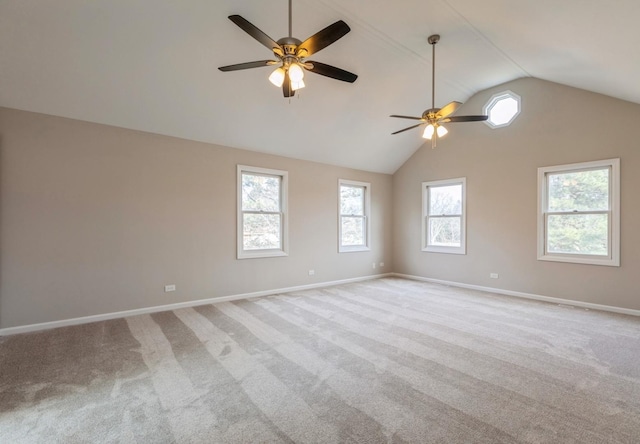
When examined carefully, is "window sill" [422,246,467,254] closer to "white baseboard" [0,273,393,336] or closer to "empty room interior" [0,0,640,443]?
"empty room interior" [0,0,640,443]

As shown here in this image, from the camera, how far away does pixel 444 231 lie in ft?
21.3

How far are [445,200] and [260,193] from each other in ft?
13.4

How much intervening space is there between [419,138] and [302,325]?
16.4 ft

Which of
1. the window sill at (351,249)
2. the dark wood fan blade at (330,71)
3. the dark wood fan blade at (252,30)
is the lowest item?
the window sill at (351,249)

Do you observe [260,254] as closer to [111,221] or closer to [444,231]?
[111,221]

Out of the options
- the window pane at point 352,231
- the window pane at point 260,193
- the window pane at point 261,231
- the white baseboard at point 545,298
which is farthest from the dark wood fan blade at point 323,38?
the white baseboard at point 545,298

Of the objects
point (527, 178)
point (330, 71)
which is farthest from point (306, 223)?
point (527, 178)

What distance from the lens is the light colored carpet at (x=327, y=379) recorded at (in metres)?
1.86

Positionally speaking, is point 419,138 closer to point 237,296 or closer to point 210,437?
point 237,296

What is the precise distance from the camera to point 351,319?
158 inches

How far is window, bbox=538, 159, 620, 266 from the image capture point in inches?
172

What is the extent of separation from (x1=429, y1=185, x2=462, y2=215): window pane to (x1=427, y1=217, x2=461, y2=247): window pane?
0.58 feet

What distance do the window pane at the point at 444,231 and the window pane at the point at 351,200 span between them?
5.48 feet

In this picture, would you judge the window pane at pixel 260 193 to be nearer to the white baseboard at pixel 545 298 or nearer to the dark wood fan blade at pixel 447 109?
the dark wood fan blade at pixel 447 109
